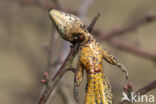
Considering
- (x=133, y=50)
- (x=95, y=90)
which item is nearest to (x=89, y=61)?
(x=95, y=90)

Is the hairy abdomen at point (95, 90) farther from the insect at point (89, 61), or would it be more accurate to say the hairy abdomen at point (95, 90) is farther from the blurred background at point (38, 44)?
the blurred background at point (38, 44)

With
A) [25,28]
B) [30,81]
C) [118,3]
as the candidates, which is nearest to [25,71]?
[30,81]

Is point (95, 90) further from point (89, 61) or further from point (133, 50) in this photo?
point (133, 50)

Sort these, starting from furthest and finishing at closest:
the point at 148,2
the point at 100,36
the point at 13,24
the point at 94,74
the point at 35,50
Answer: the point at 148,2 < the point at 35,50 < the point at 13,24 < the point at 100,36 < the point at 94,74

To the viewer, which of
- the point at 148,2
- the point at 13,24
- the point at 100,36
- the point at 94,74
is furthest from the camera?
the point at 148,2

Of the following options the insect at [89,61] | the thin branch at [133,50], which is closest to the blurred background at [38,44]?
the thin branch at [133,50]

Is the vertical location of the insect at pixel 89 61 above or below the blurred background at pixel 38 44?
below

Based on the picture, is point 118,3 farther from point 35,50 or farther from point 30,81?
point 30,81

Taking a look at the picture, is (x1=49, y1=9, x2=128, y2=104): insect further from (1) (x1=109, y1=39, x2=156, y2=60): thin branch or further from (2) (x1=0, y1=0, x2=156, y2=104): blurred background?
(2) (x1=0, y1=0, x2=156, y2=104): blurred background

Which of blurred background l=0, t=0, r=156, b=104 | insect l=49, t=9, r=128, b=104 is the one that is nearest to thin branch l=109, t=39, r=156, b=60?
blurred background l=0, t=0, r=156, b=104
